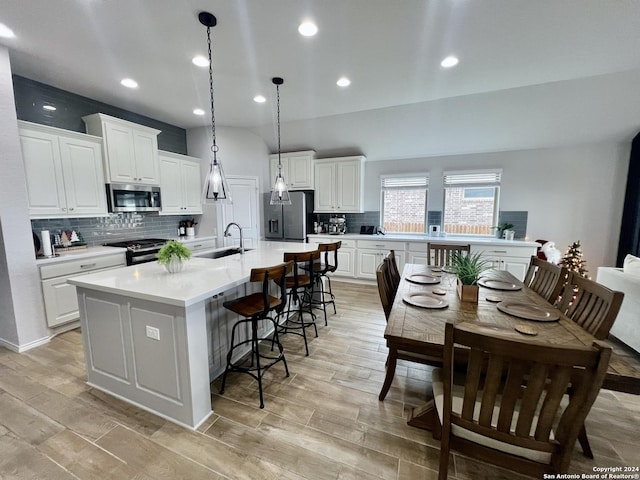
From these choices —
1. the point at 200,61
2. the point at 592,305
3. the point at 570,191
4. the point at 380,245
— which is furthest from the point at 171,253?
the point at 570,191

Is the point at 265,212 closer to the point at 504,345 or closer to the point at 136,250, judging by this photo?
the point at 136,250

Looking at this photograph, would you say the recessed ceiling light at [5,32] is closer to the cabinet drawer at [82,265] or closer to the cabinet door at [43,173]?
the cabinet door at [43,173]

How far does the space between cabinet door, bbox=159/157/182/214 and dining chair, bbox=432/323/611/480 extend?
4717 millimetres

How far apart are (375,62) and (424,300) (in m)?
2.40

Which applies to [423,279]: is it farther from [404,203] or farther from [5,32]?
[5,32]

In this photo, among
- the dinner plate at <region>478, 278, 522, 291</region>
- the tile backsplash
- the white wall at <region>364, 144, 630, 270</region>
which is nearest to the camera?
Result: the dinner plate at <region>478, 278, 522, 291</region>

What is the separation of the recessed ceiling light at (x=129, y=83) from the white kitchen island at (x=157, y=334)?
2385 millimetres

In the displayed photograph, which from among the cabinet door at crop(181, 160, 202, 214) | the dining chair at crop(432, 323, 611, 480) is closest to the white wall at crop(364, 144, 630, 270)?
the dining chair at crop(432, 323, 611, 480)

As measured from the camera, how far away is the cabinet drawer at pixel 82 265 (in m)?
2.88

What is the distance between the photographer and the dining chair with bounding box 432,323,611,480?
95 cm

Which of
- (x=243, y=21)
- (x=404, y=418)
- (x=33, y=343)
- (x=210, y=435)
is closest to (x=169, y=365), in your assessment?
(x=210, y=435)

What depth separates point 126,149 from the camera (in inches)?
149

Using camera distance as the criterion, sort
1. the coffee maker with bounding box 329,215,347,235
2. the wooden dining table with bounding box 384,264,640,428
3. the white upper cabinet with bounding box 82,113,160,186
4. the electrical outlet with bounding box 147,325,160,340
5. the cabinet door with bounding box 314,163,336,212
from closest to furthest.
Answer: the wooden dining table with bounding box 384,264,640,428, the electrical outlet with bounding box 147,325,160,340, the white upper cabinet with bounding box 82,113,160,186, the cabinet door with bounding box 314,163,336,212, the coffee maker with bounding box 329,215,347,235

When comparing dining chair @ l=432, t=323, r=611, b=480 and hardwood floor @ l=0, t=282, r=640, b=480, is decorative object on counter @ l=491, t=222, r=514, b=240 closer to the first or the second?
hardwood floor @ l=0, t=282, r=640, b=480
